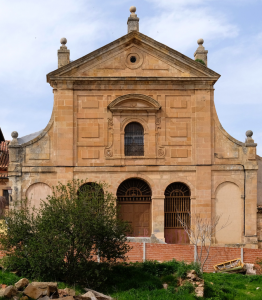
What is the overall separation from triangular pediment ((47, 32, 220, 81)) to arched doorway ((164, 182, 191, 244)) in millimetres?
5951

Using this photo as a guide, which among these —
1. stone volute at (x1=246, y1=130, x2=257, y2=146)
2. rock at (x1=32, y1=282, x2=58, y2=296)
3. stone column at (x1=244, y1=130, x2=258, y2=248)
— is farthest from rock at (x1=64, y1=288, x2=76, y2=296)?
stone volute at (x1=246, y1=130, x2=257, y2=146)

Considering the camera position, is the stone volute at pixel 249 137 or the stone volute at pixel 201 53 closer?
the stone volute at pixel 249 137

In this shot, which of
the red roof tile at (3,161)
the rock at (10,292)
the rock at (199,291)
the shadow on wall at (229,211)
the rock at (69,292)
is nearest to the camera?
the rock at (10,292)

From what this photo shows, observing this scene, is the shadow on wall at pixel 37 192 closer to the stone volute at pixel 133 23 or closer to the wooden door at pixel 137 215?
the wooden door at pixel 137 215

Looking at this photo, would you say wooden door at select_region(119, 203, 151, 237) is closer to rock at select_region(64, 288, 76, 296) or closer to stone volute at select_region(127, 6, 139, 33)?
stone volute at select_region(127, 6, 139, 33)

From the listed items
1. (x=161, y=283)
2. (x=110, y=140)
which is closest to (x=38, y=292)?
(x=161, y=283)

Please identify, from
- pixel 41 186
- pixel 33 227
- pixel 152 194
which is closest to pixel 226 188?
pixel 152 194

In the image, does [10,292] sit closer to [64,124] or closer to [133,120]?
[64,124]

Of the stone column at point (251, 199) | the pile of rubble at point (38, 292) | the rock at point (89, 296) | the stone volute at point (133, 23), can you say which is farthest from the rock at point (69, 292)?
the stone volute at point (133, 23)

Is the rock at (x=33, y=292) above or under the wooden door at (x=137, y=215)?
under

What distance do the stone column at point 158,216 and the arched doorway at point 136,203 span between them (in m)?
0.49

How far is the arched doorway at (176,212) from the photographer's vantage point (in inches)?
996

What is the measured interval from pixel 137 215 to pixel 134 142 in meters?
3.78

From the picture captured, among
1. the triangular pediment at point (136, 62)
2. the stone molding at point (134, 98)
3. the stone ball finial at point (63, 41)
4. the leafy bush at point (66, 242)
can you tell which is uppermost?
the stone ball finial at point (63, 41)
